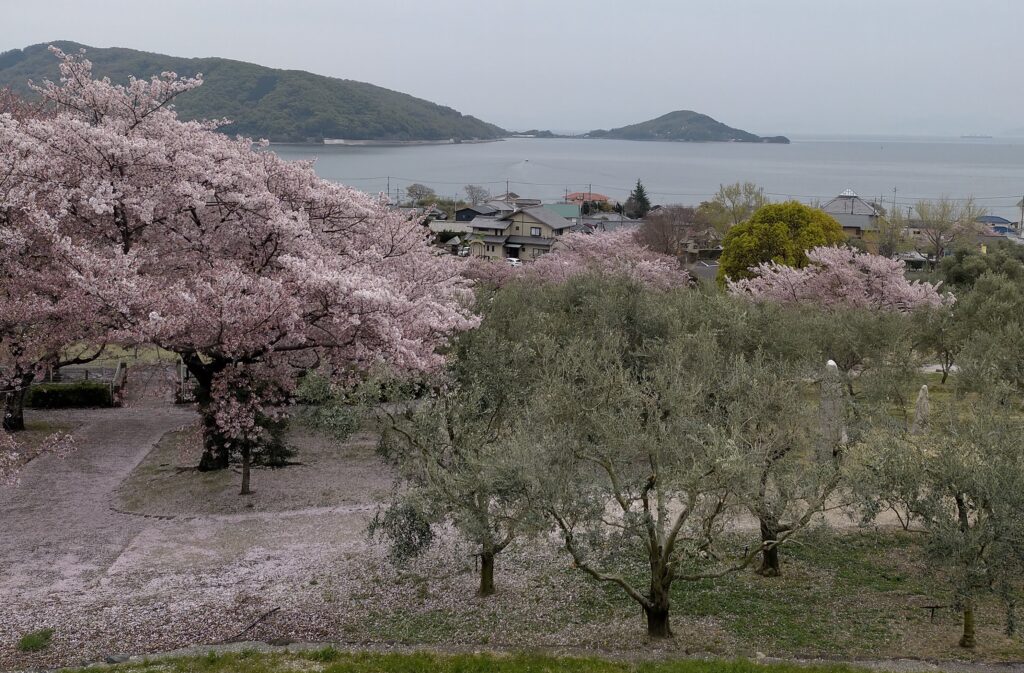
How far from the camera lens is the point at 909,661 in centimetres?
1001

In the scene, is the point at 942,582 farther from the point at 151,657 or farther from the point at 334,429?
the point at 151,657

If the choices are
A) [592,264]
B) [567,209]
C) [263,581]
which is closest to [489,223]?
[567,209]

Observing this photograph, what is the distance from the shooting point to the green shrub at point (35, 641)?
10734mm

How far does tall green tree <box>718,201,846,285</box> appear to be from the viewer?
127 ft

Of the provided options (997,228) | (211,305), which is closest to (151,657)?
(211,305)

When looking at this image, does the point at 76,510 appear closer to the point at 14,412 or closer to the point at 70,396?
the point at 14,412

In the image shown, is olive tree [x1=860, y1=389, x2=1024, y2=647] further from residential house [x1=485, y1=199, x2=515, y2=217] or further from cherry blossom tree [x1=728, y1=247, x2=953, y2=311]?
residential house [x1=485, y1=199, x2=515, y2=217]

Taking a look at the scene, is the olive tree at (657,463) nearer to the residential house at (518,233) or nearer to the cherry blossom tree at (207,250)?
the cherry blossom tree at (207,250)

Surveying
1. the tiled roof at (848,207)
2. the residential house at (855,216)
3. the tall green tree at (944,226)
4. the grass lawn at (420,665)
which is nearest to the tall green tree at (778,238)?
the residential house at (855,216)

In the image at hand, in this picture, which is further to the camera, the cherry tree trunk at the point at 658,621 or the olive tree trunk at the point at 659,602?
the cherry tree trunk at the point at 658,621

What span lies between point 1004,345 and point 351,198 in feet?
52.1

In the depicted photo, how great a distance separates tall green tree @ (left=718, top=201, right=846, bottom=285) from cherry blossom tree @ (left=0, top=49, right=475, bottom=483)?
80.6 ft

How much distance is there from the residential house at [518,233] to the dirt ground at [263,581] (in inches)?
1802

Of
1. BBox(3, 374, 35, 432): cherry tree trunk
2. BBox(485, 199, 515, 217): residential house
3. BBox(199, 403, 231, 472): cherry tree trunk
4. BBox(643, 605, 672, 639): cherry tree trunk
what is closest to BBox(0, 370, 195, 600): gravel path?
BBox(3, 374, 35, 432): cherry tree trunk
